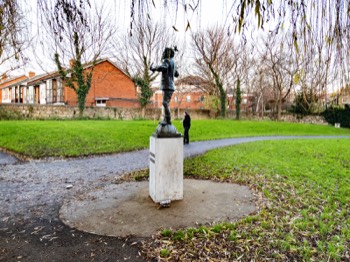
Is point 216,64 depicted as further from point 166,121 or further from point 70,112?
point 166,121

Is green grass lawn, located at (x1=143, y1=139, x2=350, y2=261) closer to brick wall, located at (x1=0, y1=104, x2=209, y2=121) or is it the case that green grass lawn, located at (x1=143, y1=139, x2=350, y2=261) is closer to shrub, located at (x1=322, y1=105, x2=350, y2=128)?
brick wall, located at (x1=0, y1=104, x2=209, y2=121)

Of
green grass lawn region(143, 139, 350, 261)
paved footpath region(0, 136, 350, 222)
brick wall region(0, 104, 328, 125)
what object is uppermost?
brick wall region(0, 104, 328, 125)

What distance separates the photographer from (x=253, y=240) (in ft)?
12.0

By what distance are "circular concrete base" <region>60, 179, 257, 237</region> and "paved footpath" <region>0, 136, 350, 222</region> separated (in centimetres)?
56

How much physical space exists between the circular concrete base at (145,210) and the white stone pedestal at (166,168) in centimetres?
21

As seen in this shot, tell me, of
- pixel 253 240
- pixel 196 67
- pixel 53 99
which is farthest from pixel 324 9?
pixel 53 99

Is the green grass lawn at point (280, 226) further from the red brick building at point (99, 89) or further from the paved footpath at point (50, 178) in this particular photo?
the red brick building at point (99, 89)

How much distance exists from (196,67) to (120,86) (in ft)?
32.7

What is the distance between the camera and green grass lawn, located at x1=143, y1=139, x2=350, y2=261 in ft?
11.0

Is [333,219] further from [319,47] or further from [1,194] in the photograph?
[1,194]

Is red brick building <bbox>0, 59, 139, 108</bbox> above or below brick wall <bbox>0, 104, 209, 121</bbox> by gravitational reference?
above

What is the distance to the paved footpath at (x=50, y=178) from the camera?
16.6 feet

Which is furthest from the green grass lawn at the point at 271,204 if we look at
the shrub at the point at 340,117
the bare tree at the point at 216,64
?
the shrub at the point at 340,117

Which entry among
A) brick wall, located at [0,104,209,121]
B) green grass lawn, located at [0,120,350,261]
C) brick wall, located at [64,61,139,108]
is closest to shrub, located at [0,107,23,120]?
brick wall, located at [0,104,209,121]
